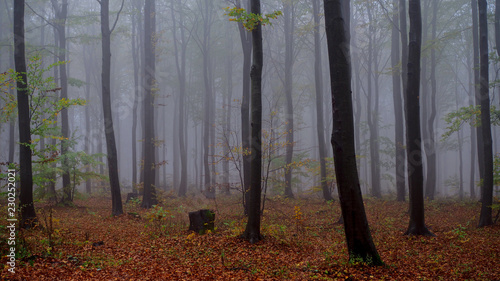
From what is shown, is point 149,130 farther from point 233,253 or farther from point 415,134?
point 415,134

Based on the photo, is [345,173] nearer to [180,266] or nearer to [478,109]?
[180,266]

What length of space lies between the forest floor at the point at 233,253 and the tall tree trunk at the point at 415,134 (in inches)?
22.5

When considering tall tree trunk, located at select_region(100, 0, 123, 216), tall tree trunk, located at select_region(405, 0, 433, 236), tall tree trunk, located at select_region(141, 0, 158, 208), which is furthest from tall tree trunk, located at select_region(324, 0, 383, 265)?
tall tree trunk, located at select_region(141, 0, 158, 208)

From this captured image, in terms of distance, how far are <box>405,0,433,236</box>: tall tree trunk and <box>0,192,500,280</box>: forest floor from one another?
571mm

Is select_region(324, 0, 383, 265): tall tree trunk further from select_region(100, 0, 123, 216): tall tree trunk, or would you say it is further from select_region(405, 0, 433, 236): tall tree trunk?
select_region(100, 0, 123, 216): tall tree trunk

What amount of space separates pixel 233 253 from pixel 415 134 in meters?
6.05

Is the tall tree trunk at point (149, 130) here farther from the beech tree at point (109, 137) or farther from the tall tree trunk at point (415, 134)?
the tall tree trunk at point (415, 134)

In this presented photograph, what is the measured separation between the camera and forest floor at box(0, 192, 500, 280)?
5590 mm

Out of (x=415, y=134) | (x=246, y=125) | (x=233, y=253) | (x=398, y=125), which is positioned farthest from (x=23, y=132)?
(x=398, y=125)

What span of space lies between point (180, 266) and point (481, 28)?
1190 cm

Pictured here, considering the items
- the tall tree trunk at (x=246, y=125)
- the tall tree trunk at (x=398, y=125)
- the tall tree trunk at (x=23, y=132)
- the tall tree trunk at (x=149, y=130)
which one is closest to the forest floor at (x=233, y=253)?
the tall tree trunk at (x=23, y=132)

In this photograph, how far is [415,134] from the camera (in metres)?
8.88

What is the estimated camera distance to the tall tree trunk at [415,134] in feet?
29.0

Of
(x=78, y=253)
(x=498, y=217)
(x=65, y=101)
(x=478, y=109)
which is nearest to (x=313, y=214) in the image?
(x=498, y=217)
